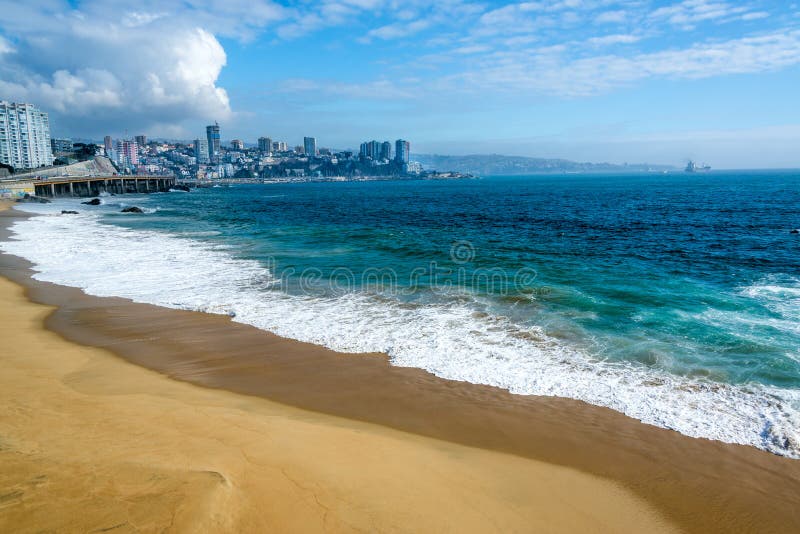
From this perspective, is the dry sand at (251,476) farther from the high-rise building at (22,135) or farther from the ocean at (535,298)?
the high-rise building at (22,135)

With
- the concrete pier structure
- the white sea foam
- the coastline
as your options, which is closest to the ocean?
the white sea foam

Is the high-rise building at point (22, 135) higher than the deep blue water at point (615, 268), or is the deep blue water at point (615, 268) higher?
the high-rise building at point (22, 135)

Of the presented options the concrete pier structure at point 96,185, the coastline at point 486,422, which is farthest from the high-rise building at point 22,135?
the coastline at point 486,422

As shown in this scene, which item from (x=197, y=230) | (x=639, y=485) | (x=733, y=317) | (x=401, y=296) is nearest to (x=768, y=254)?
(x=733, y=317)

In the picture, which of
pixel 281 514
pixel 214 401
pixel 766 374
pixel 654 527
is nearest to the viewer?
pixel 281 514

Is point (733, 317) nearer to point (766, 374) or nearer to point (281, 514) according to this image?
point (766, 374)

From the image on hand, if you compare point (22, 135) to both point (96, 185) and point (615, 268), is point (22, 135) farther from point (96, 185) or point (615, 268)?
point (615, 268)

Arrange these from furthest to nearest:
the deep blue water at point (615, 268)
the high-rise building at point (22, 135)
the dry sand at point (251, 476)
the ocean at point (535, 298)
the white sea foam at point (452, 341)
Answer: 1. the high-rise building at point (22, 135)
2. the deep blue water at point (615, 268)
3. the ocean at point (535, 298)
4. the white sea foam at point (452, 341)
5. the dry sand at point (251, 476)
